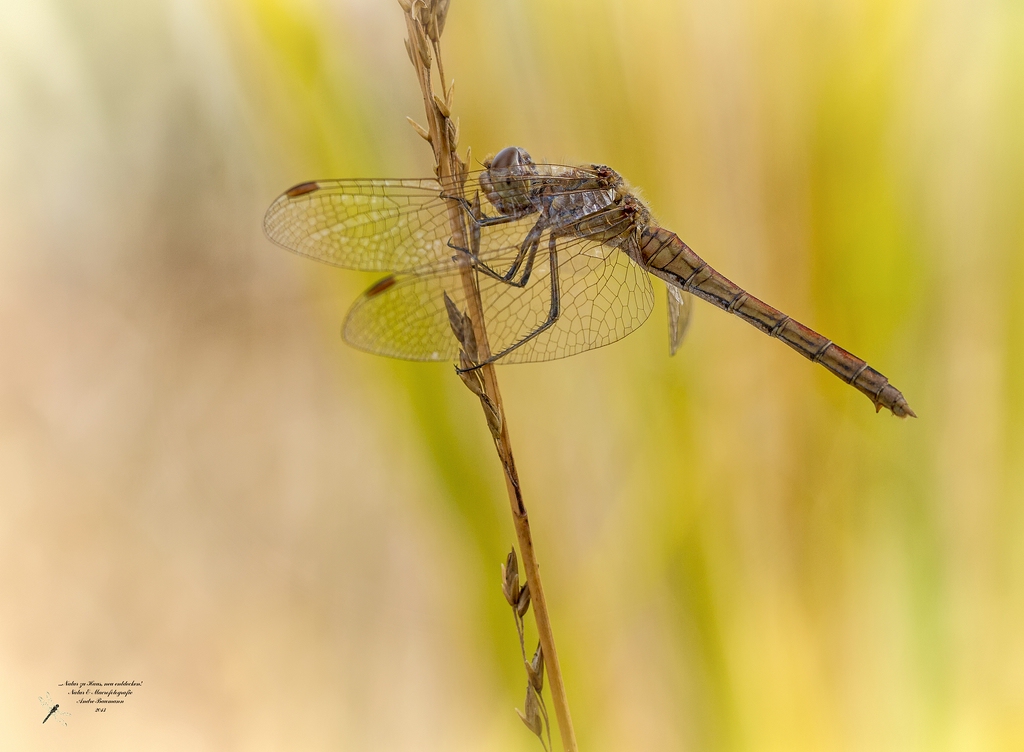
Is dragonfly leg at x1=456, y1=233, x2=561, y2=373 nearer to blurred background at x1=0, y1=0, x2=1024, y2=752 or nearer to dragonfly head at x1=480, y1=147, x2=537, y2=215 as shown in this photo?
dragonfly head at x1=480, y1=147, x2=537, y2=215

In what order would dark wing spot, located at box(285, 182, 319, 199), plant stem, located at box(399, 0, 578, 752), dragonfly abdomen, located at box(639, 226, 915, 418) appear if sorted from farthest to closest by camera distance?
dragonfly abdomen, located at box(639, 226, 915, 418) → dark wing spot, located at box(285, 182, 319, 199) → plant stem, located at box(399, 0, 578, 752)

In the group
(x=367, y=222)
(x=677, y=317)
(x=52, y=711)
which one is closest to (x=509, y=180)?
(x=367, y=222)

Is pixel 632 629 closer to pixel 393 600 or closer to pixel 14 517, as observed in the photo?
pixel 393 600

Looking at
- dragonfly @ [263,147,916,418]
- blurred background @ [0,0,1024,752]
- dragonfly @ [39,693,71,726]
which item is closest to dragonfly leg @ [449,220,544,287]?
dragonfly @ [263,147,916,418]

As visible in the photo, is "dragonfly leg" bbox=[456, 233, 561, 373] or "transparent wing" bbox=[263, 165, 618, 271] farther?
"dragonfly leg" bbox=[456, 233, 561, 373]

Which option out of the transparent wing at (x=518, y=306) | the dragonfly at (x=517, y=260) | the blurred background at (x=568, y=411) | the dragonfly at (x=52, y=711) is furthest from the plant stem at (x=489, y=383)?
the dragonfly at (x=52, y=711)

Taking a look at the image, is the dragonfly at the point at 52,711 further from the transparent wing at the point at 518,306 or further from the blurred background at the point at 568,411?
the transparent wing at the point at 518,306
